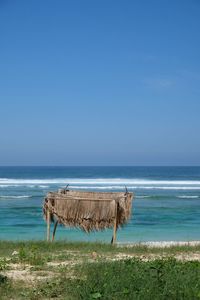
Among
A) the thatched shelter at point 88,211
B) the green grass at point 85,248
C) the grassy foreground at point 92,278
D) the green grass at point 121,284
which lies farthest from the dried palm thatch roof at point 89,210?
the green grass at point 121,284

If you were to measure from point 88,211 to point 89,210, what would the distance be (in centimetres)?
4

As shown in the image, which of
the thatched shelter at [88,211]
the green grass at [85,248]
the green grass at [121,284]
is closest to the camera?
the green grass at [121,284]

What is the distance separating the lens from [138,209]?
25.3 m

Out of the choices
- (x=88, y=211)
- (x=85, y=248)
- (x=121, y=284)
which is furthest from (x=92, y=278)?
(x=88, y=211)

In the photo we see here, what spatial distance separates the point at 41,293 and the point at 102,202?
628 cm

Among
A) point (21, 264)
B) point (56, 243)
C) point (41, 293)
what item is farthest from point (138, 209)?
point (41, 293)

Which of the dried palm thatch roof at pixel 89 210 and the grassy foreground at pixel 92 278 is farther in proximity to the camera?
the dried palm thatch roof at pixel 89 210

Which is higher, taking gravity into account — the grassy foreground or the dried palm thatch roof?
the dried palm thatch roof

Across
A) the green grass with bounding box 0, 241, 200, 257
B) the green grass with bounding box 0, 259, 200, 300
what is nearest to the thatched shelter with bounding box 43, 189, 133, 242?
the green grass with bounding box 0, 241, 200, 257

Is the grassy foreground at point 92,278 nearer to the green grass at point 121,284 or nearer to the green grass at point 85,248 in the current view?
the green grass at point 121,284

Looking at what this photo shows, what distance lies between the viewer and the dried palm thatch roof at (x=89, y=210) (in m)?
12.7

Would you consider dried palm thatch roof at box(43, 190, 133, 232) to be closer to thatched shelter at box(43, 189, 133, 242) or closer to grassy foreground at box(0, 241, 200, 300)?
thatched shelter at box(43, 189, 133, 242)

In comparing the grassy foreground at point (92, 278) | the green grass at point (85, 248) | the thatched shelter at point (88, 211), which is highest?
the thatched shelter at point (88, 211)

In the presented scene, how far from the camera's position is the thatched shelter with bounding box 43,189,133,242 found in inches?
499
